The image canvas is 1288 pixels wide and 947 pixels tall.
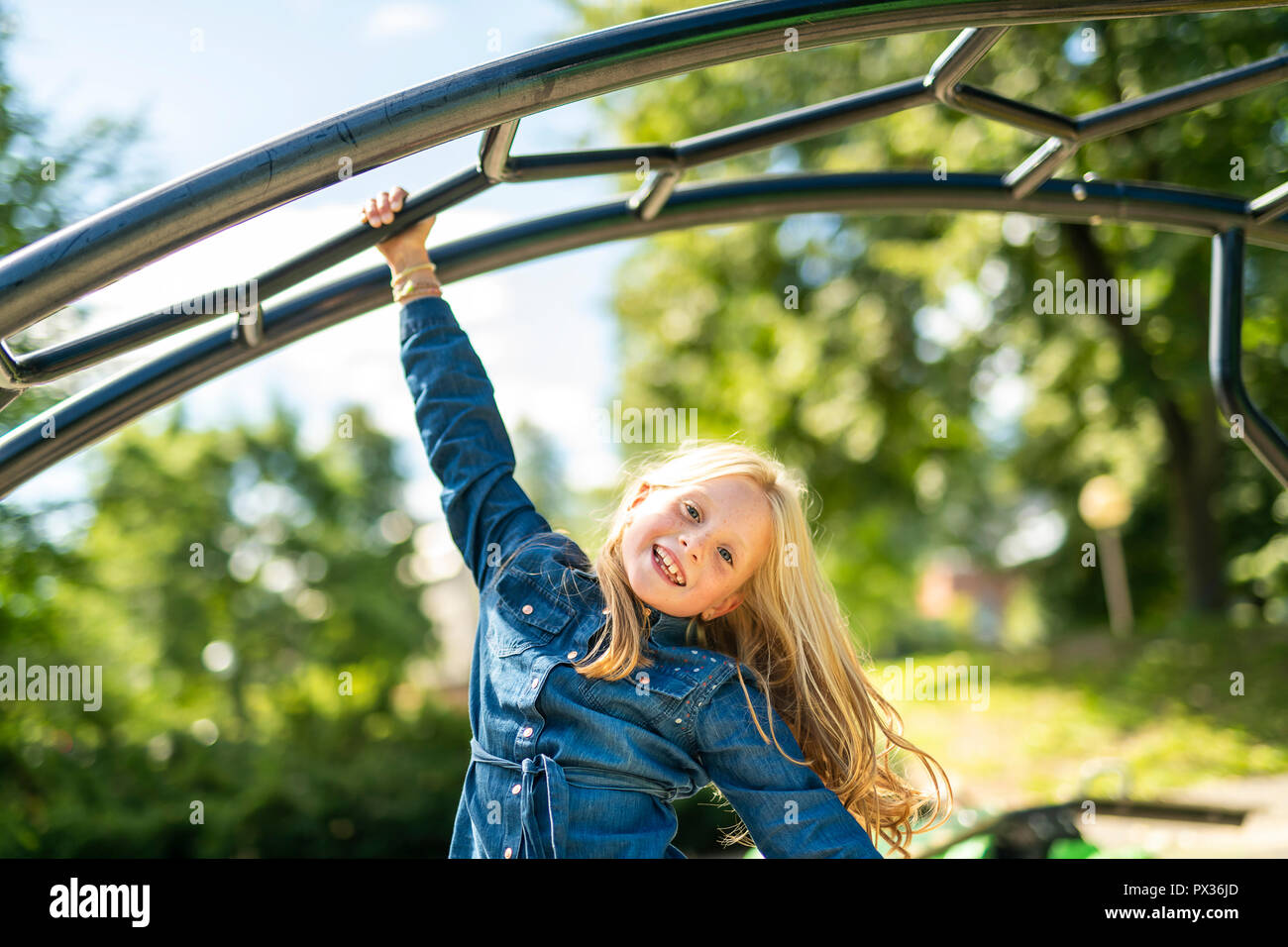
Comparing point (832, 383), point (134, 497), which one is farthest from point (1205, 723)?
point (134, 497)

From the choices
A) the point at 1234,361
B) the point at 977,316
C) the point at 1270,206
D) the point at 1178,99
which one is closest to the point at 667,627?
the point at 1234,361

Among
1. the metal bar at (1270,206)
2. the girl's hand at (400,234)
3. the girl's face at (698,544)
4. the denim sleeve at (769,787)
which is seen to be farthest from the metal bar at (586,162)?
the metal bar at (1270,206)

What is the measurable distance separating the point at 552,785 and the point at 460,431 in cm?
58

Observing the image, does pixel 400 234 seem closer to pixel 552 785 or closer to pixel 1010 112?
pixel 552 785

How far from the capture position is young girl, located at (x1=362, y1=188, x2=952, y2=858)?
138cm

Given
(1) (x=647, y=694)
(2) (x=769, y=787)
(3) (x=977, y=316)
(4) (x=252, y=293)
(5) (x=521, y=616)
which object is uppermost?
(3) (x=977, y=316)

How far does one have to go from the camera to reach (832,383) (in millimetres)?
11180

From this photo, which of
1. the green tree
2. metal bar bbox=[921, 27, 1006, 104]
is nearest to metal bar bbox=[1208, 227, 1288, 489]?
metal bar bbox=[921, 27, 1006, 104]

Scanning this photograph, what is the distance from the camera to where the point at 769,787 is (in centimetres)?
138

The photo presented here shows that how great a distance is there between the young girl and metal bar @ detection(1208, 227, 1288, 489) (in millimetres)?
849

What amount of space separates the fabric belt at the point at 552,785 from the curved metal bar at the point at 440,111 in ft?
2.56

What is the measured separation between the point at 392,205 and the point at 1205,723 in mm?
8554

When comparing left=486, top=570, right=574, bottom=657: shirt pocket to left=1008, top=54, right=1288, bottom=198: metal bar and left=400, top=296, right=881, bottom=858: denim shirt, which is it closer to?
left=400, top=296, right=881, bottom=858: denim shirt

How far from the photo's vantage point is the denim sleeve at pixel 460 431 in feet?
5.34
